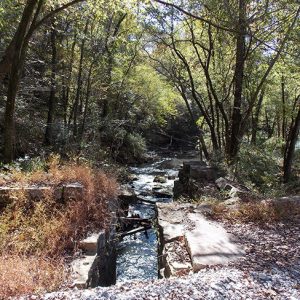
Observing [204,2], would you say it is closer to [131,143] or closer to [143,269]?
[143,269]

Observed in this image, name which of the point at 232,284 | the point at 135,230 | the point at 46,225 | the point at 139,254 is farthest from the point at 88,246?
the point at 135,230

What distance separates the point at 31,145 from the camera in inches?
526

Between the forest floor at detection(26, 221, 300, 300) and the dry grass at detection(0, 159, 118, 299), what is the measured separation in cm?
55

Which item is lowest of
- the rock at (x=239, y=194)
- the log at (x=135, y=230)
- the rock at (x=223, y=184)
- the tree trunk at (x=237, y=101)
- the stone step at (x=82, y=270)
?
the log at (x=135, y=230)

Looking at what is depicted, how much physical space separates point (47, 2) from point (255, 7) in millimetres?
5853

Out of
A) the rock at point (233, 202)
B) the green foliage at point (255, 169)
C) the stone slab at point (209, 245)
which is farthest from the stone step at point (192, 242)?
the green foliage at point (255, 169)

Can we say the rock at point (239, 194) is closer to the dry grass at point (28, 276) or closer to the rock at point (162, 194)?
the dry grass at point (28, 276)

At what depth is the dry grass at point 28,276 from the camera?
3293mm

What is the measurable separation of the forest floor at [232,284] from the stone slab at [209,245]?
0.48ft

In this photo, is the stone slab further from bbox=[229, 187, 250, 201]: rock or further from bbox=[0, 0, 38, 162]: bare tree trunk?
bbox=[0, 0, 38, 162]: bare tree trunk

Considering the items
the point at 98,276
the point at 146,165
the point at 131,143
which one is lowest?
the point at 98,276

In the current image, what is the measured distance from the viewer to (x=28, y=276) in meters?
3.54

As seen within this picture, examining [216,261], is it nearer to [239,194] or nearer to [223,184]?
[239,194]

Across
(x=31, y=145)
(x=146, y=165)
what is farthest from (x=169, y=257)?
(x=146, y=165)
